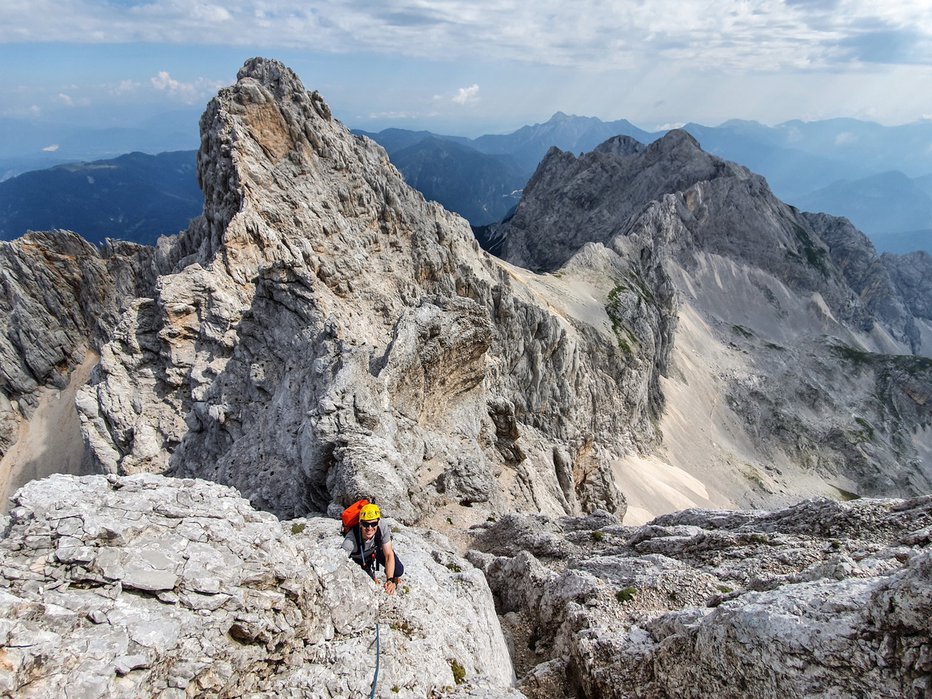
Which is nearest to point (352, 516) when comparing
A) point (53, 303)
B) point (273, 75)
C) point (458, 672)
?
point (458, 672)

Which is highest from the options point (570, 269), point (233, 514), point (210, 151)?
point (210, 151)

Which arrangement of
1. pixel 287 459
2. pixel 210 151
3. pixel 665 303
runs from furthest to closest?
pixel 665 303
pixel 210 151
pixel 287 459

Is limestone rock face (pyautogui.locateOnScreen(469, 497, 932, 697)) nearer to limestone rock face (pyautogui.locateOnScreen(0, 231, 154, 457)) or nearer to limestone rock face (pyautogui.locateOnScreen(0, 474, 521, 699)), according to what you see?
limestone rock face (pyautogui.locateOnScreen(0, 474, 521, 699))

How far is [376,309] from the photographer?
1580 inches

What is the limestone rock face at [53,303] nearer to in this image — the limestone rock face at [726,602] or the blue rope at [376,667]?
the limestone rock face at [726,602]

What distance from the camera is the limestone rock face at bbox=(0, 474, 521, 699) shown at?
25.9ft

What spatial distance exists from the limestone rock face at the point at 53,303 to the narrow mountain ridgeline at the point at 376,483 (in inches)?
11.0

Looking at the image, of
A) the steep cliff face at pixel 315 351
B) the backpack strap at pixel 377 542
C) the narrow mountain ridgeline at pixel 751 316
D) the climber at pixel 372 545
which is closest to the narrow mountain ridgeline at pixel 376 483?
the steep cliff face at pixel 315 351

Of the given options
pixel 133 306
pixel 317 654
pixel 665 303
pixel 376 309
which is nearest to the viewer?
pixel 317 654

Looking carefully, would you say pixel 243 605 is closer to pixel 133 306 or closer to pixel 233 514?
pixel 233 514

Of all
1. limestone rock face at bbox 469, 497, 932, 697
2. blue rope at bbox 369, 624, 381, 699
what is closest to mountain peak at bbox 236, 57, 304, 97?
limestone rock face at bbox 469, 497, 932, 697

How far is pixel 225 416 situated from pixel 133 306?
1389 cm

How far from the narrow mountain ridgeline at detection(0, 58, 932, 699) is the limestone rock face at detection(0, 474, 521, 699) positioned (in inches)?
2.0

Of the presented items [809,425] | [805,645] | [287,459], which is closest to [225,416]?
[287,459]
